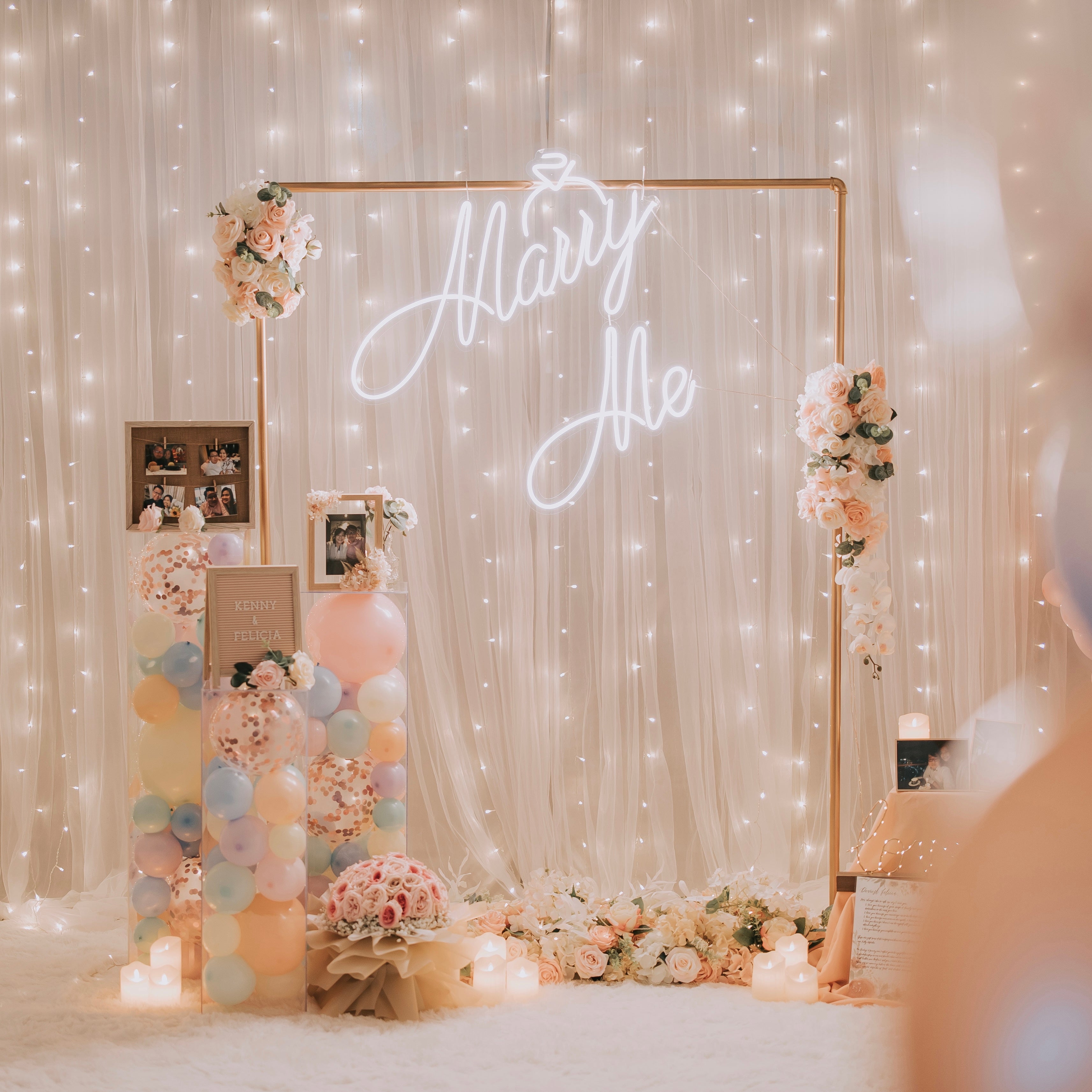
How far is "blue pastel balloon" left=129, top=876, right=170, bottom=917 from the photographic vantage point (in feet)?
8.25

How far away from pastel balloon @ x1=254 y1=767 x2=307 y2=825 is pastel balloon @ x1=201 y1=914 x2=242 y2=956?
25cm

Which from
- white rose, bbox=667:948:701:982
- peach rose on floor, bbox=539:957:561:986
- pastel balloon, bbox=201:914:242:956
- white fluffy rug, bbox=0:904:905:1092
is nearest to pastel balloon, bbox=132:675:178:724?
pastel balloon, bbox=201:914:242:956

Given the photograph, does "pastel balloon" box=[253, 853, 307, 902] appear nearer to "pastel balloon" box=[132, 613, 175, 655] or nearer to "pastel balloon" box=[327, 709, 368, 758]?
"pastel balloon" box=[327, 709, 368, 758]

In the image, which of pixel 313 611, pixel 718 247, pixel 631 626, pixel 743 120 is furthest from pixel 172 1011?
pixel 743 120

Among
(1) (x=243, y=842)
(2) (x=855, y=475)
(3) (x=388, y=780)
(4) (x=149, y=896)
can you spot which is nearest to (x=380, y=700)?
(3) (x=388, y=780)

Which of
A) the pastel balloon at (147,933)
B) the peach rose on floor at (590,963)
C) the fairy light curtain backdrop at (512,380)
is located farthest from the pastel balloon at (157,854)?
the peach rose on floor at (590,963)

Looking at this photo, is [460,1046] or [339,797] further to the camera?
[339,797]

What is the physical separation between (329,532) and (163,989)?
47.2 inches

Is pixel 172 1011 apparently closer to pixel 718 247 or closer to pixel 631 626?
pixel 631 626

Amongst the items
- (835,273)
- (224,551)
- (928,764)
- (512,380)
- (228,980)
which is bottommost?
(228,980)

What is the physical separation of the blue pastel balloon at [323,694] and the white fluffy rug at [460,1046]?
74cm

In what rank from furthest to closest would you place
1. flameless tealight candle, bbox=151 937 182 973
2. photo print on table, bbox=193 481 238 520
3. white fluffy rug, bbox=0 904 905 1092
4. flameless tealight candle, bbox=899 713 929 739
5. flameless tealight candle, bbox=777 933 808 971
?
flameless tealight candle, bbox=899 713 929 739
photo print on table, bbox=193 481 238 520
flameless tealight candle, bbox=777 933 808 971
flameless tealight candle, bbox=151 937 182 973
white fluffy rug, bbox=0 904 905 1092

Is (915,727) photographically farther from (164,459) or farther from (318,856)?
(164,459)

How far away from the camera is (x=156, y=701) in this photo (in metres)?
2.49
